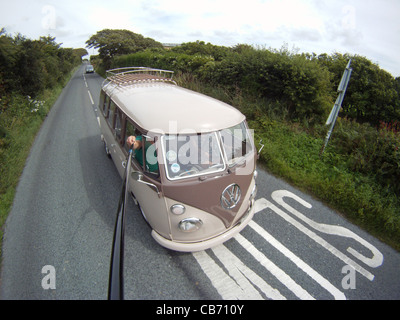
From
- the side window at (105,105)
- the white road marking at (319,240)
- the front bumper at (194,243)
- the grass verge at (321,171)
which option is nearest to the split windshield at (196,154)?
the front bumper at (194,243)

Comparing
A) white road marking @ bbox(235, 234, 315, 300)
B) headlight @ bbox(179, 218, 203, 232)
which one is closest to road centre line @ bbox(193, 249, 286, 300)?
white road marking @ bbox(235, 234, 315, 300)

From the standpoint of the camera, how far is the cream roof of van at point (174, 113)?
3062 mm

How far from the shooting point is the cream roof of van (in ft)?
10.0

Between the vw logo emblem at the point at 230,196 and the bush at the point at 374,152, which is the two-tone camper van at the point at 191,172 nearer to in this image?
the vw logo emblem at the point at 230,196

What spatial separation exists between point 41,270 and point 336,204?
5751 mm

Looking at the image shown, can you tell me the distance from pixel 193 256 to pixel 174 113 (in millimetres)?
2388

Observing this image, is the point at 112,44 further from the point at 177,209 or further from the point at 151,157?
the point at 177,209

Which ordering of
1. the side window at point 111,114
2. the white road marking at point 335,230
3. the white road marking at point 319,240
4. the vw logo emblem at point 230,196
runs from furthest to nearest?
the side window at point 111,114, the white road marking at point 335,230, the white road marking at point 319,240, the vw logo emblem at point 230,196

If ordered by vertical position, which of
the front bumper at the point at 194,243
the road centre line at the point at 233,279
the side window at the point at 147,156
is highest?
the side window at the point at 147,156

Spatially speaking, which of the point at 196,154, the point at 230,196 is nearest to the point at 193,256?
the point at 230,196

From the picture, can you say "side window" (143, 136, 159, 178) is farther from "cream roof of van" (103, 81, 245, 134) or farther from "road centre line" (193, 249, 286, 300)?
"road centre line" (193, 249, 286, 300)

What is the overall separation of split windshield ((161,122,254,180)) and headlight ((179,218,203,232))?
632 mm

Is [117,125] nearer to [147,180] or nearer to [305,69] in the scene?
[147,180]

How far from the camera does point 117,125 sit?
4.49 metres
